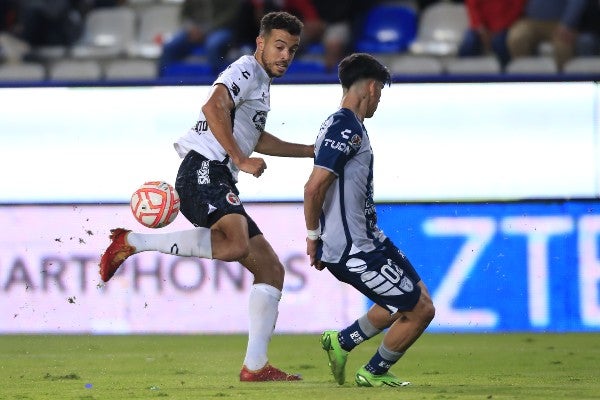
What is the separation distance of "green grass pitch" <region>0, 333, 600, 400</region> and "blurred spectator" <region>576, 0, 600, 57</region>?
3.65 m

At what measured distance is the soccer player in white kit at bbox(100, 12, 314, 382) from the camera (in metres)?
7.92

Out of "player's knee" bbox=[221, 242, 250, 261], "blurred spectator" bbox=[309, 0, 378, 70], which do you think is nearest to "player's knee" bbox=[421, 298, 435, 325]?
"player's knee" bbox=[221, 242, 250, 261]

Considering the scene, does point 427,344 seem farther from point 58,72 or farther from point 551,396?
point 58,72

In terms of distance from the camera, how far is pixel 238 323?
11.6 m

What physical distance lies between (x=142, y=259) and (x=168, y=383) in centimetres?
350

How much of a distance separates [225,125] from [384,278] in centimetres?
126

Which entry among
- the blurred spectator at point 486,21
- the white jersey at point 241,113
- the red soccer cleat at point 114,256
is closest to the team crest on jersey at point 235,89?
the white jersey at point 241,113

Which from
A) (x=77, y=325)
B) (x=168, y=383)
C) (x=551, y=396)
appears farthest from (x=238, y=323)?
(x=551, y=396)

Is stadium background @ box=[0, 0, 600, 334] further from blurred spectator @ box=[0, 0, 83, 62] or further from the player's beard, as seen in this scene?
the player's beard

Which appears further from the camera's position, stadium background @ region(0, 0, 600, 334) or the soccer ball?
stadium background @ region(0, 0, 600, 334)

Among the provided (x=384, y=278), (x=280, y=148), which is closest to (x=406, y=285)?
(x=384, y=278)

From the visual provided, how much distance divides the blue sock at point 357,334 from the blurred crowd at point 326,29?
241 inches

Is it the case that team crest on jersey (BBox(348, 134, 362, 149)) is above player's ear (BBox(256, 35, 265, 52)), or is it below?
below

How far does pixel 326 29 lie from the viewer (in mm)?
14859
